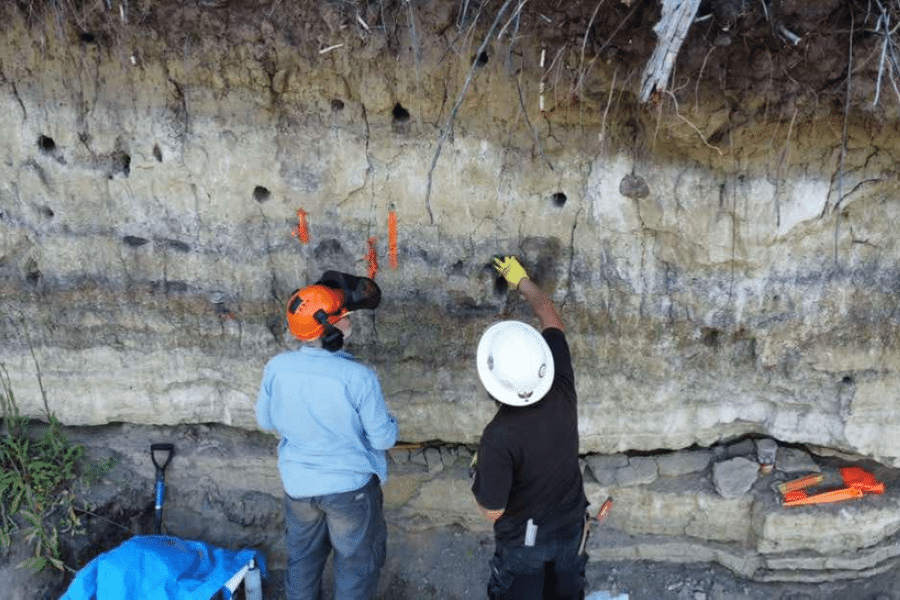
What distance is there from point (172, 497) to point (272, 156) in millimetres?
1758

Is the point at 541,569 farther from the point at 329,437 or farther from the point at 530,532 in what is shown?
the point at 329,437

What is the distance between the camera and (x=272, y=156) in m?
2.91

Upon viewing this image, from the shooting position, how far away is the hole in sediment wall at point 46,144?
297 cm

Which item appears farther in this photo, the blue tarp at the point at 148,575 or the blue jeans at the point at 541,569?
the blue tarp at the point at 148,575

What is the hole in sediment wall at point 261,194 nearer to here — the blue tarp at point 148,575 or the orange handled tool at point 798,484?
the blue tarp at point 148,575

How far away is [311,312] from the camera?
2.45 meters

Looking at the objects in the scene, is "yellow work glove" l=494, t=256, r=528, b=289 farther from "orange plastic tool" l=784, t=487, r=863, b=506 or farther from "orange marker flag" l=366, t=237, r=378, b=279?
"orange plastic tool" l=784, t=487, r=863, b=506

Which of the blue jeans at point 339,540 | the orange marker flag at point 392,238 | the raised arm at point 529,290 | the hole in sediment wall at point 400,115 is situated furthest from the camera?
the orange marker flag at point 392,238

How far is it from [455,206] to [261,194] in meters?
0.79

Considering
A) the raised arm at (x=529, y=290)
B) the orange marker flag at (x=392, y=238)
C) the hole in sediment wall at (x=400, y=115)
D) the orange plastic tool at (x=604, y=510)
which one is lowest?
the orange plastic tool at (x=604, y=510)


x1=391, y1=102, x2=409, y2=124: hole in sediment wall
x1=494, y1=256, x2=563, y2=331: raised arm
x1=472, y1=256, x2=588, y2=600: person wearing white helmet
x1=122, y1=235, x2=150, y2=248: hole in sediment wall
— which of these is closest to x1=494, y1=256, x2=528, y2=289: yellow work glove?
x1=494, y1=256, x2=563, y2=331: raised arm

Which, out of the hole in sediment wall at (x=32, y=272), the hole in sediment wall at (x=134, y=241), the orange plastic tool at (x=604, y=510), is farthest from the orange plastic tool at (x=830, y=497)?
the hole in sediment wall at (x=32, y=272)

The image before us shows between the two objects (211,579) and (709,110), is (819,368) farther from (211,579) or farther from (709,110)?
(211,579)

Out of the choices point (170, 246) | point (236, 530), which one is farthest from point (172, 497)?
point (170, 246)
